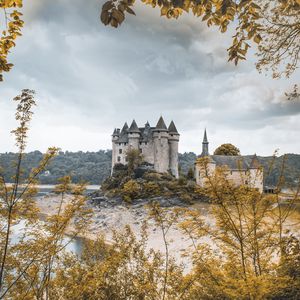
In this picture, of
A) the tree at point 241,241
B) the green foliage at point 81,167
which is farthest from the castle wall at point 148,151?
the green foliage at point 81,167

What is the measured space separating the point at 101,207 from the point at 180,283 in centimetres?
4164

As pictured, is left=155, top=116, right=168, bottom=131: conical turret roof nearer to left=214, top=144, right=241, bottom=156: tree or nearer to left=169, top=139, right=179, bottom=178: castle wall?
left=169, top=139, right=179, bottom=178: castle wall

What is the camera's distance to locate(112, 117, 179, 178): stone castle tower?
192ft

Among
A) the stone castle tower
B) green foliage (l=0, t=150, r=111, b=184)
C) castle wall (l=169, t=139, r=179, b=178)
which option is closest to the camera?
the stone castle tower

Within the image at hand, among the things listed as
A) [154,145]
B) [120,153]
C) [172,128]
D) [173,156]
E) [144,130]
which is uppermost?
[172,128]

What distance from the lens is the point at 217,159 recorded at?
49.9 meters

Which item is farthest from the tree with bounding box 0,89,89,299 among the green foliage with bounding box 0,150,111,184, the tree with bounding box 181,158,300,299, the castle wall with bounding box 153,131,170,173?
the green foliage with bounding box 0,150,111,184

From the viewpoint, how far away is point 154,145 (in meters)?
59.2

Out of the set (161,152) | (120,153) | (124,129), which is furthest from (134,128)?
(161,152)

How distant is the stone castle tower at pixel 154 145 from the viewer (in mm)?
58469

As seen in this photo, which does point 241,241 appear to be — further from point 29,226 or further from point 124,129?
point 124,129

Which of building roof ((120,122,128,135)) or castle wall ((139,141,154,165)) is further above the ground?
building roof ((120,122,128,135))

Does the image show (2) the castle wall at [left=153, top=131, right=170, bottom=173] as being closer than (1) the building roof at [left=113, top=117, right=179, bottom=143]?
Yes

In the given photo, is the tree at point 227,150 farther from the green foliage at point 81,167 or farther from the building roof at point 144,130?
the green foliage at point 81,167
